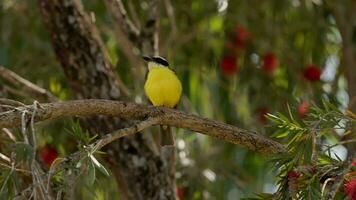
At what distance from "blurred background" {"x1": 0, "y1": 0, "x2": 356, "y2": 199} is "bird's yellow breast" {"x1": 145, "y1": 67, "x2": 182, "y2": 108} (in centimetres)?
84

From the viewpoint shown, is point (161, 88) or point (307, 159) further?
point (161, 88)

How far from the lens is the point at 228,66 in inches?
243

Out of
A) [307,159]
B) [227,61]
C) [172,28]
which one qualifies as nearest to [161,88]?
[172,28]

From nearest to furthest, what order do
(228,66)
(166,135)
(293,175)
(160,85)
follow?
(293,175)
(166,135)
(160,85)
(228,66)

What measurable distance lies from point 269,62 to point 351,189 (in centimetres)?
346

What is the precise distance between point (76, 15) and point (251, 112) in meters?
2.07

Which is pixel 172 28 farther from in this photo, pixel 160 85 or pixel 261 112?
pixel 261 112

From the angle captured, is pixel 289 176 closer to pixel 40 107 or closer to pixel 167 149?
pixel 40 107

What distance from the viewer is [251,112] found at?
20.2 feet

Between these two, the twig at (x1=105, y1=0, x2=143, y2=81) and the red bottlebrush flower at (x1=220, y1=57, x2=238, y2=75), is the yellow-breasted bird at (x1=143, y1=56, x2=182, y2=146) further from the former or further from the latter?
the red bottlebrush flower at (x1=220, y1=57, x2=238, y2=75)

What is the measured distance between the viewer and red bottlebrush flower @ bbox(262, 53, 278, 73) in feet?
19.6

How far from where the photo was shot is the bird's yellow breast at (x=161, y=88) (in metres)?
4.81

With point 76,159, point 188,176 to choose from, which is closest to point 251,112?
point 188,176

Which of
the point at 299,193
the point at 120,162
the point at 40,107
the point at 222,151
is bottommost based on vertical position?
the point at 299,193
